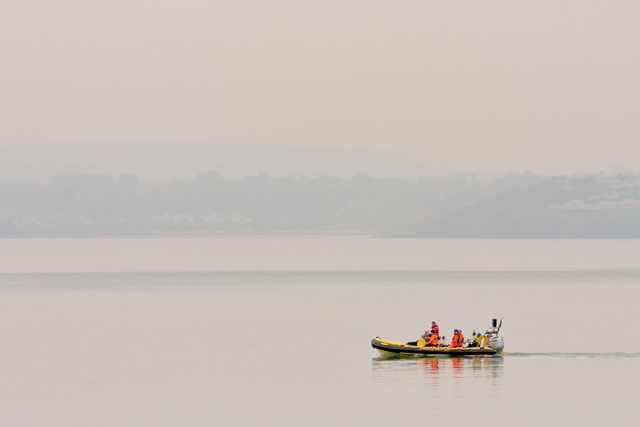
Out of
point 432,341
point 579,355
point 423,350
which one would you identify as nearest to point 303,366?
point 423,350

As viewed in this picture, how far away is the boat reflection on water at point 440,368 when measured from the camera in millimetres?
69688

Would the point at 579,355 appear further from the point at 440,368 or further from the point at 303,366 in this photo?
the point at 303,366

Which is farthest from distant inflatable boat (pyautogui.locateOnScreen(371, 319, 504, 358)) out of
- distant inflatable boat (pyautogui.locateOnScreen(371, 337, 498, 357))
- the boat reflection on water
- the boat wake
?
the boat wake

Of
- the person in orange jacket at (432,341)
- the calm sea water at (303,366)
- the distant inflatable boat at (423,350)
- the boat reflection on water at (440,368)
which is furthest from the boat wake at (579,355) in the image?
the person in orange jacket at (432,341)

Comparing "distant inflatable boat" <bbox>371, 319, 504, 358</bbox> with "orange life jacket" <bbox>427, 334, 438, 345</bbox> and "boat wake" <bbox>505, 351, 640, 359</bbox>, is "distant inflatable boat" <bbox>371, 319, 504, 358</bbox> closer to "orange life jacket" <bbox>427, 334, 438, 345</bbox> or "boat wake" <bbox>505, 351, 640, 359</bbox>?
"orange life jacket" <bbox>427, 334, 438, 345</bbox>

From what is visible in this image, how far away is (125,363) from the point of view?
76.7m

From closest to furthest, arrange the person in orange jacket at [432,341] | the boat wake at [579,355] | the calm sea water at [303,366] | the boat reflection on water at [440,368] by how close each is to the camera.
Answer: the calm sea water at [303,366]
the boat reflection on water at [440,368]
the person in orange jacket at [432,341]
the boat wake at [579,355]

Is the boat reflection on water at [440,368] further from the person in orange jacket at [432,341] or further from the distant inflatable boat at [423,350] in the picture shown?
the person in orange jacket at [432,341]

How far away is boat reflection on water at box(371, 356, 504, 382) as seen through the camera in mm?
69688

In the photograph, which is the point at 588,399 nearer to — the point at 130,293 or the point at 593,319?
the point at 593,319

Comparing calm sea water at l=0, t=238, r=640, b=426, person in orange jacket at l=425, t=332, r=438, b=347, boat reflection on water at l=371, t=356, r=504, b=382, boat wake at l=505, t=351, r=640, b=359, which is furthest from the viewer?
boat wake at l=505, t=351, r=640, b=359

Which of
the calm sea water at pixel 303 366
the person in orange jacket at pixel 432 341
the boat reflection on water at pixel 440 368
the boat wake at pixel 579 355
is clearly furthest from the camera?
the boat wake at pixel 579 355

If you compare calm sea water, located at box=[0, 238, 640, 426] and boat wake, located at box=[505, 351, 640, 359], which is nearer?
calm sea water, located at box=[0, 238, 640, 426]

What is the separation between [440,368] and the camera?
72938 millimetres
